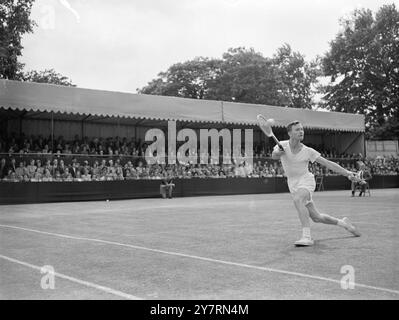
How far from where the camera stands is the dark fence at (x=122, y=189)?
68.4 ft

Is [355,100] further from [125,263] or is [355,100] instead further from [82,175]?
[125,263]

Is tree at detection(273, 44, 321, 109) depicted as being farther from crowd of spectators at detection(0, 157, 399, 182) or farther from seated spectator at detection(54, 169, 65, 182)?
seated spectator at detection(54, 169, 65, 182)

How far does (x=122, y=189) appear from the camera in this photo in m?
24.4

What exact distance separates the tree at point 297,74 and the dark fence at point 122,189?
4544cm

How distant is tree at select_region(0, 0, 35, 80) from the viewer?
104ft

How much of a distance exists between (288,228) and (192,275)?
5285mm

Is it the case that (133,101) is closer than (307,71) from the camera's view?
Yes

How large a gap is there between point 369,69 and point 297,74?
2316 centimetres

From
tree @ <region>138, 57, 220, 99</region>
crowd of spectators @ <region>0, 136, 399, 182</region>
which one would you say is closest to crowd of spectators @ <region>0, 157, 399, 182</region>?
crowd of spectators @ <region>0, 136, 399, 182</region>

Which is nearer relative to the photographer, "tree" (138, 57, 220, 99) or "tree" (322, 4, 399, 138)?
"tree" (322, 4, 399, 138)

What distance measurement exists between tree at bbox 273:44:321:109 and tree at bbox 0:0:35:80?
5083 cm

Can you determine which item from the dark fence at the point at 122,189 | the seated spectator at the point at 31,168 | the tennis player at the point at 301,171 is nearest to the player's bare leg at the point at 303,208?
the tennis player at the point at 301,171
